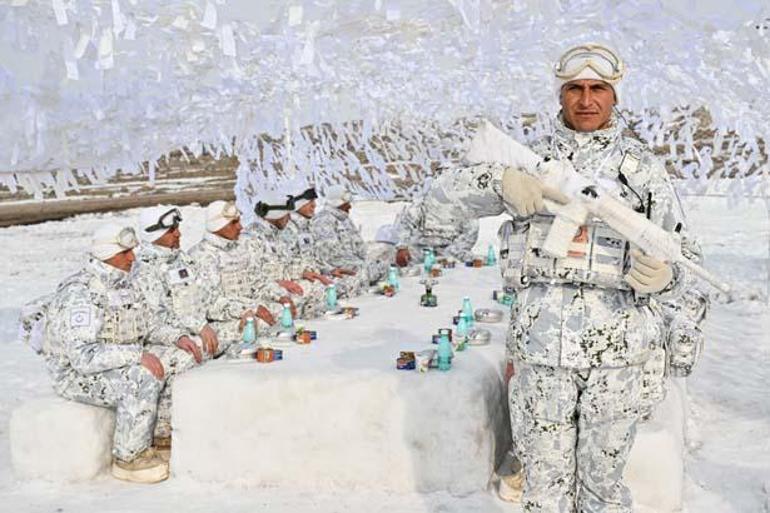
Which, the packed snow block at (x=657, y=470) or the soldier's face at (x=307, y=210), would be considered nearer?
the packed snow block at (x=657, y=470)

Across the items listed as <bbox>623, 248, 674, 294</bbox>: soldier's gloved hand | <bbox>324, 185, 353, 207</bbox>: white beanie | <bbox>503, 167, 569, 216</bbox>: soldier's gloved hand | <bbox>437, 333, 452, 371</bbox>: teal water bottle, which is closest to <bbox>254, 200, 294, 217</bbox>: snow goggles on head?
<bbox>324, 185, 353, 207</bbox>: white beanie

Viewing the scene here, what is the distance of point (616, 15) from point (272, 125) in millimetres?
4666

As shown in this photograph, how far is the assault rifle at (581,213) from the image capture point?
265 centimetres

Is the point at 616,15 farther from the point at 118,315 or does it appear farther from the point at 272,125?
the point at 118,315

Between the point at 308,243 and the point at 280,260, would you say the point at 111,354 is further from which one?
the point at 308,243

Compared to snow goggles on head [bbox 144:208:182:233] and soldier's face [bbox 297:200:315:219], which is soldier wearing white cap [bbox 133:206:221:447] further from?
soldier's face [bbox 297:200:315:219]

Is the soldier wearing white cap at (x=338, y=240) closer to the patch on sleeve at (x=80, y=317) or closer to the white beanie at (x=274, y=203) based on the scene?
the white beanie at (x=274, y=203)

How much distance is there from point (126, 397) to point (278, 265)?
2.66 m


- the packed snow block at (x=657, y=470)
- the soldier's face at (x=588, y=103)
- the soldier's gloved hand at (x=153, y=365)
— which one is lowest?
the packed snow block at (x=657, y=470)

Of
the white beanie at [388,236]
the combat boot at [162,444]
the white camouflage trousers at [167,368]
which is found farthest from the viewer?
the white beanie at [388,236]

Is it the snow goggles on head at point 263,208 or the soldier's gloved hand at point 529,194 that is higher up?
the soldier's gloved hand at point 529,194

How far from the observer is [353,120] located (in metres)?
12.1

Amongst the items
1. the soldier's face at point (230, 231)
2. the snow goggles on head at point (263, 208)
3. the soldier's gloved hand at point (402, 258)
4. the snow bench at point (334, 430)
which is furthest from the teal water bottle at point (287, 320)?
the soldier's gloved hand at point (402, 258)

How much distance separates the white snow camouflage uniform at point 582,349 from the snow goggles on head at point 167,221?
311 cm
